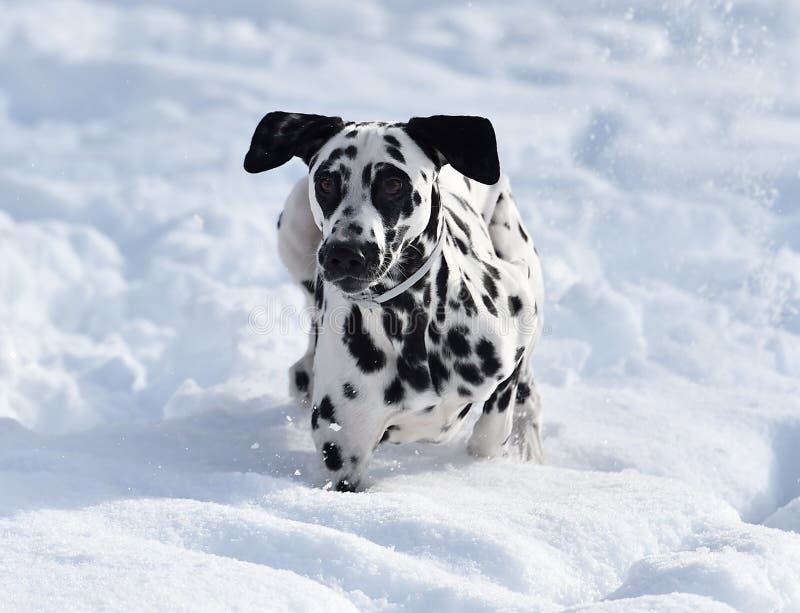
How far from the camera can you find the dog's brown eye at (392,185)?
3.84 meters

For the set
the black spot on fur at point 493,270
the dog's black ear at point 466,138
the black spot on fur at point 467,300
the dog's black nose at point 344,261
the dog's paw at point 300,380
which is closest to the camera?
the dog's black nose at point 344,261

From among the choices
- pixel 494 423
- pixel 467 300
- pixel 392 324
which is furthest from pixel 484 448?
pixel 392 324

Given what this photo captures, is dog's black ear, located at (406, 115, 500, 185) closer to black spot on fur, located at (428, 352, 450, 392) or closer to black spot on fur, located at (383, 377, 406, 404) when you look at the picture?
black spot on fur, located at (428, 352, 450, 392)

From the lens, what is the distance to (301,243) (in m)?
5.65

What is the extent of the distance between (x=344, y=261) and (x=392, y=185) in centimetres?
44

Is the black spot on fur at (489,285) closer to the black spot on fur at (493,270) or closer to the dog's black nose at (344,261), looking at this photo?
the black spot on fur at (493,270)

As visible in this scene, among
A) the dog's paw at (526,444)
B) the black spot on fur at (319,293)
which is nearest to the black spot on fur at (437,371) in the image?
the black spot on fur at (319,293)

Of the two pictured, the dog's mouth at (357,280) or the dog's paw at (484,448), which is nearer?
the dog's mouth at (357,280)

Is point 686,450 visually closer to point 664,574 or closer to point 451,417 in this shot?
point 451,417

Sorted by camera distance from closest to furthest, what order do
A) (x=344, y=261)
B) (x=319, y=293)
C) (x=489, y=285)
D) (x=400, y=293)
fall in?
1. (x=344, y=261)
2. (x=400, y=293)
3. (x=489, y=285)
4. (x=319, y=293)

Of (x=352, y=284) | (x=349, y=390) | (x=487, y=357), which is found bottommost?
(x=349, y=390)

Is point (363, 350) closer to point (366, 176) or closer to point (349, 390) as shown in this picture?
point (349, 390)

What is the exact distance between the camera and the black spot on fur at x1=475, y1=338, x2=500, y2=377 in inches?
172

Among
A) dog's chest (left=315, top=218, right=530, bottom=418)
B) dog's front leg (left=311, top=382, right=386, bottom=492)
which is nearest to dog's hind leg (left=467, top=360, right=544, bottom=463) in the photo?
dog's chest (left=315, top=218, right=530, bottom=418)
